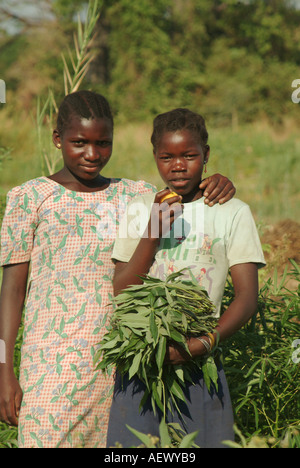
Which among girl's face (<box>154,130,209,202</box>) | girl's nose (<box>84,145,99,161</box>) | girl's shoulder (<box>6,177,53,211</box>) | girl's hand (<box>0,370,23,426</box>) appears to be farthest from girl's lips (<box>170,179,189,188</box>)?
girl's hand (<box>0,370,23,426</box>)

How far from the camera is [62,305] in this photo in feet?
6.72

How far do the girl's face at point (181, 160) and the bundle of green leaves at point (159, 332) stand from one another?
0.29 meters

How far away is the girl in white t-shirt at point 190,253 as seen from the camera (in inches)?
72.4

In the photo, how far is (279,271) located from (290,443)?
2.15 m

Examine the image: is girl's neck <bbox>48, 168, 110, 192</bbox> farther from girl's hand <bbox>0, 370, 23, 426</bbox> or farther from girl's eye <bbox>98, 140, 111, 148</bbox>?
girl's hand <bbox>0, 370, 23, 426</bbox>

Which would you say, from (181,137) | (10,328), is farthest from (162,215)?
(10,328)

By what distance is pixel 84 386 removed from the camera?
2.02 meters

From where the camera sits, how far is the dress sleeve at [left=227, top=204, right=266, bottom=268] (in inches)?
73.9

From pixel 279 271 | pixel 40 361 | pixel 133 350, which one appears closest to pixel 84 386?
pixel 40 361

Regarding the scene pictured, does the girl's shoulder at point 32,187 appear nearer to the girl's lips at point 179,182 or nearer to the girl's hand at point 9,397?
the girl's lips at point 179,182

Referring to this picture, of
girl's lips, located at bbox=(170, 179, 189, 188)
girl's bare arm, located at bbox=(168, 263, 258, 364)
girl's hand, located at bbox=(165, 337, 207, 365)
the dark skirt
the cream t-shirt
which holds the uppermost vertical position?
girl's lips, located at bbox=(170, 179, 189, 188)

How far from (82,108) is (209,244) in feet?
1.99

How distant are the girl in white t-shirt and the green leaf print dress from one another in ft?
0.40

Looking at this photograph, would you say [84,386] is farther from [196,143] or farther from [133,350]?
[196,143]
